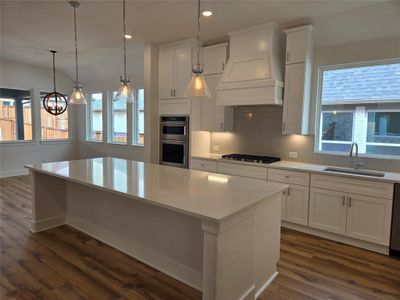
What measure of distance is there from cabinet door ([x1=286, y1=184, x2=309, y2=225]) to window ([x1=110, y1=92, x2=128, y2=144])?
15.3ft

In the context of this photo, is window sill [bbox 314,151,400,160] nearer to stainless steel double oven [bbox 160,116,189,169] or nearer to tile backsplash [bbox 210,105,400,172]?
tile backsplash [bbox 210,105,400,172]

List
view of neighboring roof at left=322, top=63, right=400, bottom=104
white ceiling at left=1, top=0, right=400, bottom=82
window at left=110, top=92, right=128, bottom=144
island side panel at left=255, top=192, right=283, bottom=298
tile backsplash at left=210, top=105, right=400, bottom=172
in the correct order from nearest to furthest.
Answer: island side panel at left=255, top=192, right=283, bottom=298, white ceiling at left=1, top=0, right=400, bottom=82, view of neighboring roof at left=322, top=63, right=400, bottom=104, tile backsplash at left=210, top=105, right=400, bottom=172, window at left=110, top=92, right=128, bottom=144

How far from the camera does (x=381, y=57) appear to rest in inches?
132

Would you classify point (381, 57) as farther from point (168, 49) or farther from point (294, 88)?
point (168, 49)

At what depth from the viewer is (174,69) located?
4656mm

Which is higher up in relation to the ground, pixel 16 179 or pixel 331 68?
pixel 331 68

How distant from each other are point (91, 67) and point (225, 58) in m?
3.95

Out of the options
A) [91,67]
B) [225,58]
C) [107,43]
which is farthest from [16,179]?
[225,58]

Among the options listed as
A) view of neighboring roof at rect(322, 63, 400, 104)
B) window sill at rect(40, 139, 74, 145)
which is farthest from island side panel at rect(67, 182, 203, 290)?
window sill at rect(40, 139, 74, 145)

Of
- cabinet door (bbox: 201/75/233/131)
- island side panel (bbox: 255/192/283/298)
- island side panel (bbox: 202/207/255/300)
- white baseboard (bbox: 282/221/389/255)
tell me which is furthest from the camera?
cabinet door (bbox: 201/75/233/131)

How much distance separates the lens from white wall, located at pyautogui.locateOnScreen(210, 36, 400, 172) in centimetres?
337

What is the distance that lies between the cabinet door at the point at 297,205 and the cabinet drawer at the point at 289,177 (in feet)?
0.22

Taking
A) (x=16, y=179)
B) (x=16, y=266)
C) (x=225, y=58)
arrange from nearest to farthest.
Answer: (x=16, y=266) < (x=225, y=58) < (x=16, y=179)

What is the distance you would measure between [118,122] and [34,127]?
2.19 meters
